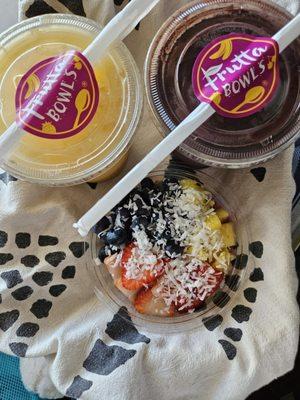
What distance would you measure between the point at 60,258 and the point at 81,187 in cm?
13

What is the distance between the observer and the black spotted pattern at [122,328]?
3.40ft

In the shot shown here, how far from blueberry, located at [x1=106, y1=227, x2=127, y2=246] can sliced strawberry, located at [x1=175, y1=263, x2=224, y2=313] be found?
0.45 feet

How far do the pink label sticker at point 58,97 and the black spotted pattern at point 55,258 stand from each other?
9.9 inches

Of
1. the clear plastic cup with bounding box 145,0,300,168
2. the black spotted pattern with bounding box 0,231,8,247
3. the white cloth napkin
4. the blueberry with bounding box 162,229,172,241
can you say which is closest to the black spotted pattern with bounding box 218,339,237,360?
the white cloth napkin

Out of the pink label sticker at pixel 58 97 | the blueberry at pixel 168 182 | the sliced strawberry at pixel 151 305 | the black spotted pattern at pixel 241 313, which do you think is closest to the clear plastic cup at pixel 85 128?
the pink label sticker at pixel 58 97

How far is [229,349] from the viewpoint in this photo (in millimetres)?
999

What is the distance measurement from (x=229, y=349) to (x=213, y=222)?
0.22 meters

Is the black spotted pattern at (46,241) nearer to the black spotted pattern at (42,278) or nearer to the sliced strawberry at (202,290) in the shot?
the black spotted pattern at (42,278)

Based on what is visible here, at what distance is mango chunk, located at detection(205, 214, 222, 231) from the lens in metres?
1.00

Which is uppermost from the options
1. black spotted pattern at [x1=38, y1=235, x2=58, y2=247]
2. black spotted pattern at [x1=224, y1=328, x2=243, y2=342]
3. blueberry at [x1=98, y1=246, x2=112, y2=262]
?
black spotted pattern at [x1=38, y1=235, x2=58, y2=247]

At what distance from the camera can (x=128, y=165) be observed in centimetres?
108

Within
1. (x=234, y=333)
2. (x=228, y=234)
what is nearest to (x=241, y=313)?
(x=234, y=333)

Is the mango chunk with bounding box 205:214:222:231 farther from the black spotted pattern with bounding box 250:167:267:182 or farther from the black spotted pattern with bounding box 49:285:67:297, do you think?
the black spotted pattern with bounding box 49:285:67:297

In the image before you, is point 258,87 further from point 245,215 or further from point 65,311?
point 65,311
